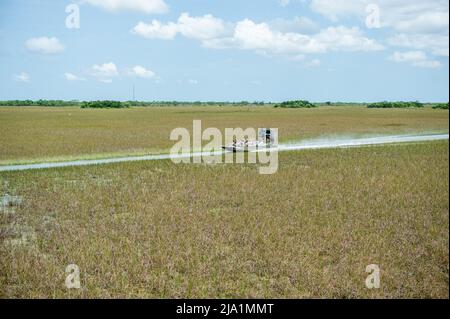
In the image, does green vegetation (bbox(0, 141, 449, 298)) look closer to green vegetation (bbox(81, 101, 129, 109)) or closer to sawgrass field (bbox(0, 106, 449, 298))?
sawgrass field (bbox(0, 106, 449, 298))

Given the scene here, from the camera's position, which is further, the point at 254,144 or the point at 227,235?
the point at 254,144

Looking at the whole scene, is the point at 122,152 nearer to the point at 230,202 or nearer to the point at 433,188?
the point at 230,202

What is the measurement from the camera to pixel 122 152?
26.3 metres

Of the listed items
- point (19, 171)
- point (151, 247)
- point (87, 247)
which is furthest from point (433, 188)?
point (19, 171)

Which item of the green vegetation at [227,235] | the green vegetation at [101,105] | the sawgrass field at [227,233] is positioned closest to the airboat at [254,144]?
the sawgrass field at [227,233]

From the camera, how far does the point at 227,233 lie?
9570 mm

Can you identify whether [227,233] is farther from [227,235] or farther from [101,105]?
[101,105]

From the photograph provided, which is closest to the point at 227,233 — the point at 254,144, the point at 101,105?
the point at 254,144

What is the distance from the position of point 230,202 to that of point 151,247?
4.81 m

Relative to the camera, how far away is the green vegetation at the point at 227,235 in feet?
21.8

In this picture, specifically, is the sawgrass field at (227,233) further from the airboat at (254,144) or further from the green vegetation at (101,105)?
the green vegetation at (101,105)

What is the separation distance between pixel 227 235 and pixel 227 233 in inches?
5.0

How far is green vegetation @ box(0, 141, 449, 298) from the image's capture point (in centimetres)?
666

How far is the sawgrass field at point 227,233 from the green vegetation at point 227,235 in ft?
0.11
